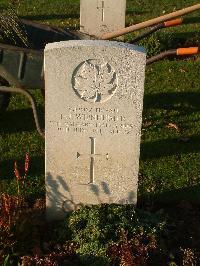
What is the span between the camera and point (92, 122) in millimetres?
3928

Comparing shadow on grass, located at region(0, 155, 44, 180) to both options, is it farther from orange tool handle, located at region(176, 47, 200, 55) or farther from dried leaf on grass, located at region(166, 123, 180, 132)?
orange tool handle, located at region(176, 47, 200, 55)

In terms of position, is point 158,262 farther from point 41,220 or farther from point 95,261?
point 41,220

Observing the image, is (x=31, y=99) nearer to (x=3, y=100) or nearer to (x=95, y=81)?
(x=3, y=100)

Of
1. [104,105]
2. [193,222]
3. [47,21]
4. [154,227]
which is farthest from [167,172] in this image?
[47,21]

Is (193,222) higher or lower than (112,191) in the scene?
lower

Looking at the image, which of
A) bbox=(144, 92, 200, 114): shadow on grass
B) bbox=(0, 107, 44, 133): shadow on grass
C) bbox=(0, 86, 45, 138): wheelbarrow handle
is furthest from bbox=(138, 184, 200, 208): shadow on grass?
bbox=(144, 92, 200, 114): shadow on grass

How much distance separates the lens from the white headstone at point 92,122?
147 inches

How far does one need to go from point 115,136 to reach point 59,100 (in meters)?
0.48

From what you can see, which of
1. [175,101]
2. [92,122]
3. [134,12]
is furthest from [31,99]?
[134,12]

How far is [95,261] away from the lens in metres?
3.76

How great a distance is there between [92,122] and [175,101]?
2997mm

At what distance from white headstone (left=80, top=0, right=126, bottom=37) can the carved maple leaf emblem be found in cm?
462

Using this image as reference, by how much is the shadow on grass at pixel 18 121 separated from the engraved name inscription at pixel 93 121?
74.0 inches

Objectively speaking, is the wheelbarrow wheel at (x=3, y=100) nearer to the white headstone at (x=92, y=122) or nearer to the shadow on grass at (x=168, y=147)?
the shadow on grass at (x=168, y=147)
